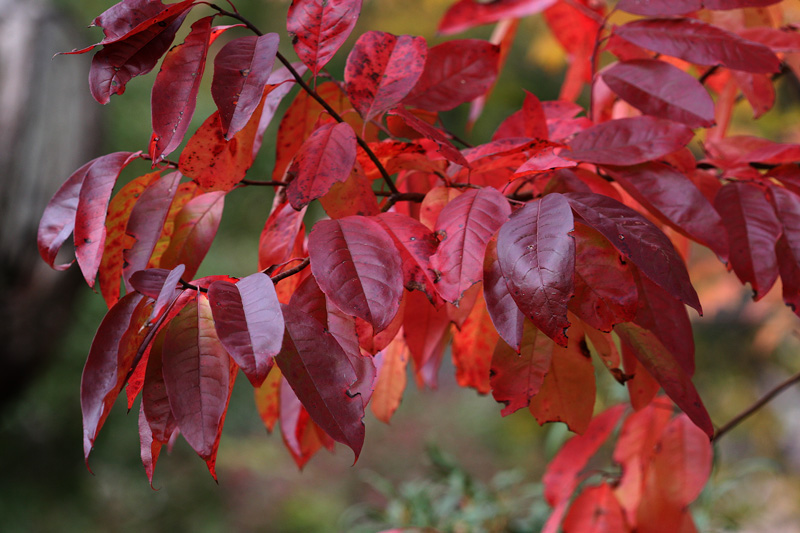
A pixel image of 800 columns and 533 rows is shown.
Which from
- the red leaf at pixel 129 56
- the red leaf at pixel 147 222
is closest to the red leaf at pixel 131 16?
the red leaf at pixel 129 56

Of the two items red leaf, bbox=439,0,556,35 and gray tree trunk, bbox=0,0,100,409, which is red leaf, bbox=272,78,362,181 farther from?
gray tree trunk, bbox=0,0,100,409

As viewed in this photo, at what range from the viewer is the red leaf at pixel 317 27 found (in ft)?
1.21

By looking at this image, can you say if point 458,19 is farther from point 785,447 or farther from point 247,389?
point 785,447

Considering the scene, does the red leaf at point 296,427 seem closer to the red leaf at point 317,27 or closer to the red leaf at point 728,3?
the red leaf at point 317,27

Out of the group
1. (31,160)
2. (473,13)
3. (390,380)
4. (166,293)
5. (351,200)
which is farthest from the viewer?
(31,160)

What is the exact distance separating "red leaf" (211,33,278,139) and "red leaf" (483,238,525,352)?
0.14 metres

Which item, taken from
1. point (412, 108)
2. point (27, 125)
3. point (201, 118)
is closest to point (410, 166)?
point (412, 108)

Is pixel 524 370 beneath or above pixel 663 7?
beneath

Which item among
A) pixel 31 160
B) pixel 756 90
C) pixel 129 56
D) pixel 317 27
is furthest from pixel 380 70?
pixel 31 160

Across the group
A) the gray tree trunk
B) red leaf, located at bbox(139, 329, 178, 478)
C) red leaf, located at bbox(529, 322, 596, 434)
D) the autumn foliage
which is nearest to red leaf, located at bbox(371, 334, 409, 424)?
the autumn foliage

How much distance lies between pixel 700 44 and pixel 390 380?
1.17ft

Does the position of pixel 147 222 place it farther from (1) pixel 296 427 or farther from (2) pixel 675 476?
(2) pixel 675 476

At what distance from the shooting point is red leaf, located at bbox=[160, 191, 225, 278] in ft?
1.39

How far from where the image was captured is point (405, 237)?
0.35 m
